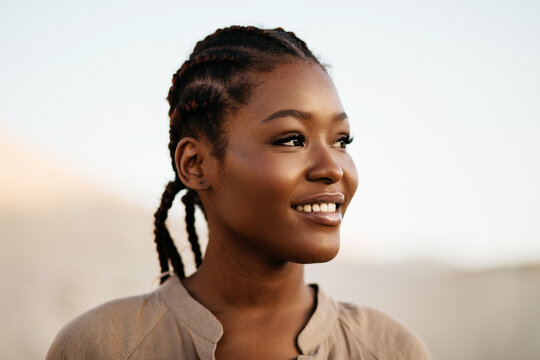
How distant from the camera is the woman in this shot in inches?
86.0

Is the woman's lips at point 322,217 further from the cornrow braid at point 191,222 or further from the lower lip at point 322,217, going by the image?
the cornrow braid at point 191,222

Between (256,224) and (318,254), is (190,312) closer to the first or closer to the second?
(256,224)

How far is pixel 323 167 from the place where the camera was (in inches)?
85.8

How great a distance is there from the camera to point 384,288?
13000 mm

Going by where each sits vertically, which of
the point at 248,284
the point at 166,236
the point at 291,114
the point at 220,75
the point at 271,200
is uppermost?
the point at 220,75

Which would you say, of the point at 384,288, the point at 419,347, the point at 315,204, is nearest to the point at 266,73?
the point at 315,204

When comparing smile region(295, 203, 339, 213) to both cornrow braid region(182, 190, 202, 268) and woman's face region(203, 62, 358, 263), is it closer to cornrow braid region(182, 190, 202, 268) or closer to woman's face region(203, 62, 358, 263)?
woman's face region(203, 62, 358, 263)

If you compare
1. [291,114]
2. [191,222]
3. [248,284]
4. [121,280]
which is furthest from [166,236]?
[121,280]

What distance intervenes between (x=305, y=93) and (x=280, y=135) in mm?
228

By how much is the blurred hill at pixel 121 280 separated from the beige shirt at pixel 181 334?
5.54 metres

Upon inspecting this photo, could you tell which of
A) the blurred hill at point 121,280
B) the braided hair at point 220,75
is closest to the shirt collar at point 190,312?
the braided hair at point 220,75

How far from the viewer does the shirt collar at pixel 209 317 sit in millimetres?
2287

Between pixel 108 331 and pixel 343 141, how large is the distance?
1344 millimetres

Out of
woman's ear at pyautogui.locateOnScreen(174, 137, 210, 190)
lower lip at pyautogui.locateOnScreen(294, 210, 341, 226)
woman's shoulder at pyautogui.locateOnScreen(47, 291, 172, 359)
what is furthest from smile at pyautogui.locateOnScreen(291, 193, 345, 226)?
woman's shoulder at pyautogui.locateOnScreen(47, 291, 172, 359)
